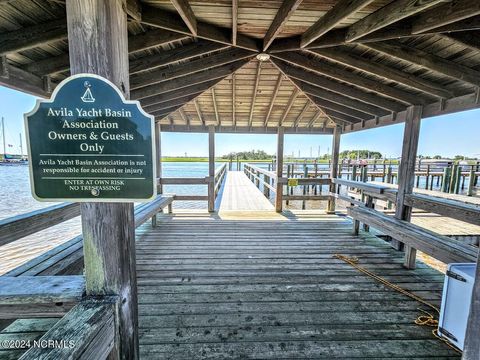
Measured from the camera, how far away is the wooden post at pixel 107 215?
1.03 m

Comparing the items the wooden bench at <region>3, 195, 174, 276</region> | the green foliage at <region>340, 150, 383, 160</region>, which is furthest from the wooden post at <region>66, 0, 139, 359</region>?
the green foliage at <region>340, 150, 383, 160</region>

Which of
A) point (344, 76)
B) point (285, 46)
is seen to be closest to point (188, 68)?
point (285, 46)

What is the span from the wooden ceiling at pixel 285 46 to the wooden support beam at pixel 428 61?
0.01 meters

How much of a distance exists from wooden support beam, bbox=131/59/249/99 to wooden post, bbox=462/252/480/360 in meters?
3.72

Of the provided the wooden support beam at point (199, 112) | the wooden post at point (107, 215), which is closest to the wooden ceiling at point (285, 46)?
the wooden support beam at point (199, 112)

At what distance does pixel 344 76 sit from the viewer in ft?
11.4

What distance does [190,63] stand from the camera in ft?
11.3

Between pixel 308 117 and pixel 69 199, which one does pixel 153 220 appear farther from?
pixel 308 117

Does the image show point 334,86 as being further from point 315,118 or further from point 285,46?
point 315,118

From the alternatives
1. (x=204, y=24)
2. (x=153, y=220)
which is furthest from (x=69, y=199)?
(x=153, y=220)

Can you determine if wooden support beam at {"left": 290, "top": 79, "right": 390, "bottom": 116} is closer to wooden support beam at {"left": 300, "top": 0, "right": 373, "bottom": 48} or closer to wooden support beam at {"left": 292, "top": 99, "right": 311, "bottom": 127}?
wooden support beam at {"left": 292, "top": 99, "right": 311, "bottom": 127}

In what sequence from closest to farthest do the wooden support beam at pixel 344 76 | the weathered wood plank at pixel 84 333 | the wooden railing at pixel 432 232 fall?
the weathered wood plank at pixel 84 333 < the wooden railing at pixel 432 232 < the wooden support beam at pixel 344 76

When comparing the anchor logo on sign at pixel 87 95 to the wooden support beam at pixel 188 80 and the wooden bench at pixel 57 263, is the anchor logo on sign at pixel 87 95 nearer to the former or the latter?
the wooden bench at pixel 57 263

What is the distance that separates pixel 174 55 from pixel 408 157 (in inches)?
166
